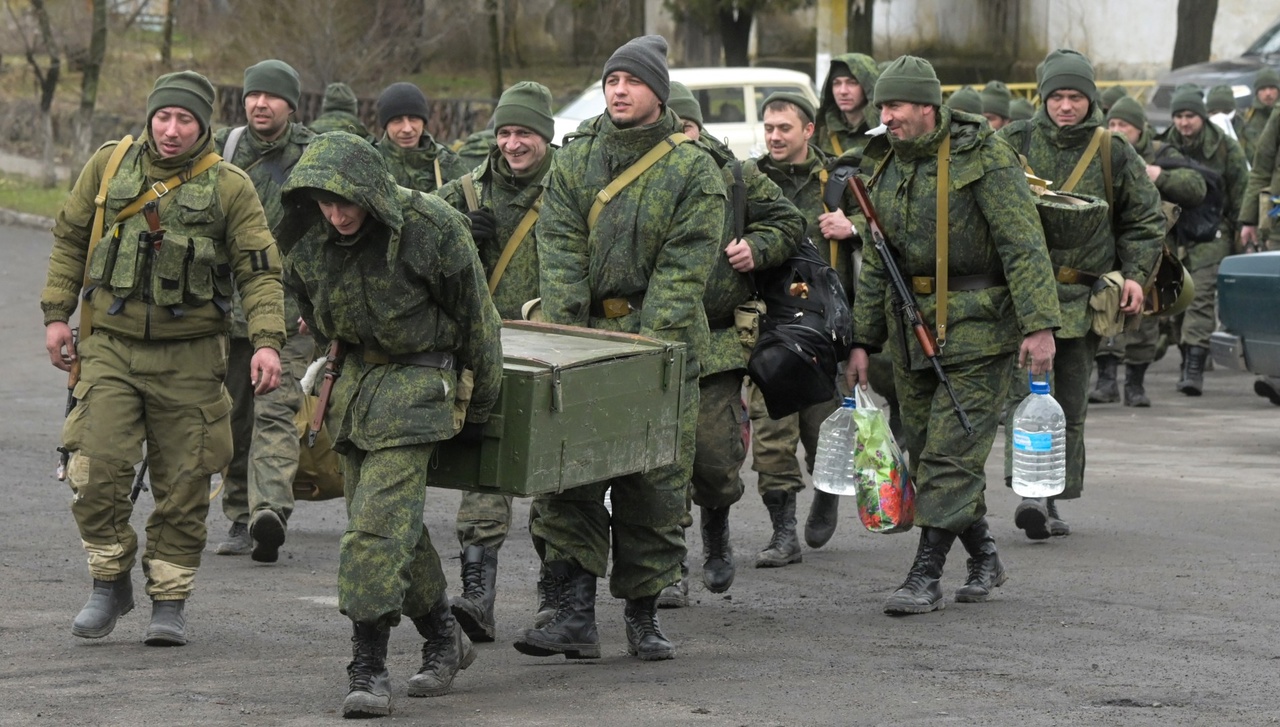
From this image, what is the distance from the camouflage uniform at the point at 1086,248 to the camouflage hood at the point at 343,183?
3.99 metres

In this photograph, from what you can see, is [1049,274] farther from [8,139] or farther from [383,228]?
[8,139]

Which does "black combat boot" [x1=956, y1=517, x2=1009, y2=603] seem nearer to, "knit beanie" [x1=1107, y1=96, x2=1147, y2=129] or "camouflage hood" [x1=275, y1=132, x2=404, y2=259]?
"camouflage hood" [x1=275, y1=132, x2=404, y2=259]

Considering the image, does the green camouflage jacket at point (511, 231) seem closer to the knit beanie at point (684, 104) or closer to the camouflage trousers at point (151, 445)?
the knit beanie at point (684, 104)

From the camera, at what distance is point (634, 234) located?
21.9 ft

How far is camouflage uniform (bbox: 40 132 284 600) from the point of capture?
694cm

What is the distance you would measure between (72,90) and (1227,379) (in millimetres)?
21120

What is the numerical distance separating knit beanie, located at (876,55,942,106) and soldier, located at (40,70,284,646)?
2305mm

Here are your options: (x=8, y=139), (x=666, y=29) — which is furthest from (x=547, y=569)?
(x=666, y=29)

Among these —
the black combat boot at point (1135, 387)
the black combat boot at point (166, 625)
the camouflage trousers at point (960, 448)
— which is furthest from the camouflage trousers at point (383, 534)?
the black combat boot at point (1135, 387)

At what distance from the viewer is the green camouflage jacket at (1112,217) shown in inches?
348

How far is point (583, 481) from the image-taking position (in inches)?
243

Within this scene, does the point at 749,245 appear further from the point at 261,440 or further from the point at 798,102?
the point at 261,440

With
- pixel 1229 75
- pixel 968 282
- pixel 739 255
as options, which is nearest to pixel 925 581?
pixel 968 282

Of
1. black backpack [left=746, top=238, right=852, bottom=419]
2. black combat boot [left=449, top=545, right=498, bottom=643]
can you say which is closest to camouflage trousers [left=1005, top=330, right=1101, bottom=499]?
black backpack [left=746, top=238, right=852, bottom=419]
